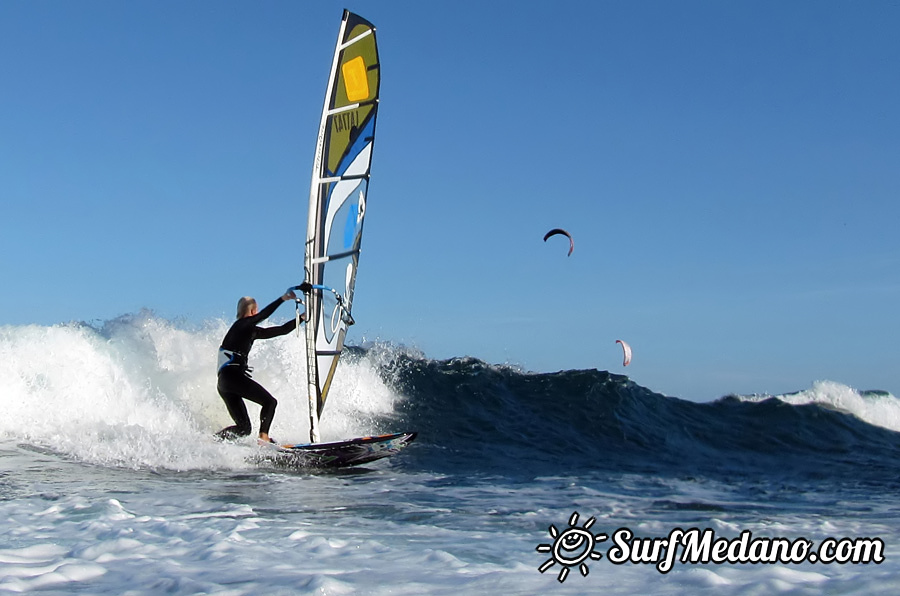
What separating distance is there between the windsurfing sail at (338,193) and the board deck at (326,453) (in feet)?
1.30

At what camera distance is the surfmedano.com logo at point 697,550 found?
3084 millimetres

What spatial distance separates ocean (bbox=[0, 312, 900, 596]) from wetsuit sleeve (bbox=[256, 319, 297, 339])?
0.90 metres

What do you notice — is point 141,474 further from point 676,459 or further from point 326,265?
point 676,459

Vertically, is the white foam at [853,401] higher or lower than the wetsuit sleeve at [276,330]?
lower

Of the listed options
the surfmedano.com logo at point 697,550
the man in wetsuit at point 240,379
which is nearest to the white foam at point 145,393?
the man in wetsuit at point 240,379

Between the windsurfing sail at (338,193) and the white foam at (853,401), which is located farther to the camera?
the white foam at (853,401)

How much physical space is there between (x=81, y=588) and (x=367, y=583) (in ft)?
3.12

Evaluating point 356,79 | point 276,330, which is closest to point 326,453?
point 276,330

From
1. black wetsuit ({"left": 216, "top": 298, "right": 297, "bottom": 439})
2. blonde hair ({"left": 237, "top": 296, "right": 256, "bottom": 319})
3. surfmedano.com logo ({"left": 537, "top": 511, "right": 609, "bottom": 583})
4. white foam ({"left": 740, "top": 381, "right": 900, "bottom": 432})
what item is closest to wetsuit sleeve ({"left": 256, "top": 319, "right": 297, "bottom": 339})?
black wetsuit ({"left": 216, "top": 298, "right": 297, "bottom": 439})

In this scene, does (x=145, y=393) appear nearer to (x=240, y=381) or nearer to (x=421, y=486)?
Result: (x=240, y=381)

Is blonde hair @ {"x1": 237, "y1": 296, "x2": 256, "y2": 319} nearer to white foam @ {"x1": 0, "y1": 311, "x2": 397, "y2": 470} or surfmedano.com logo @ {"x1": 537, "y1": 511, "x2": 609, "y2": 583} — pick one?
white foam @ {"x1": 0, "y1": 311, "x2": 397, "y2": 470}

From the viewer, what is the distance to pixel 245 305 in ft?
21.7

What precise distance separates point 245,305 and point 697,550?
4375mm

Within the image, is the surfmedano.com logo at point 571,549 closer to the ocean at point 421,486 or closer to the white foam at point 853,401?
the ocean at point 421,486
